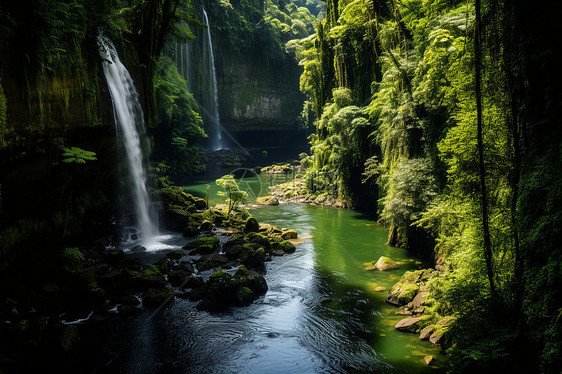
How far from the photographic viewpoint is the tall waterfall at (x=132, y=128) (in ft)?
39.1

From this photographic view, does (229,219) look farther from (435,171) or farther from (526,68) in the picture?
(526,68)

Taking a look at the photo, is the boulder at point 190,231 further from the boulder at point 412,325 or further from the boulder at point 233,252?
the boulder at point 412,325

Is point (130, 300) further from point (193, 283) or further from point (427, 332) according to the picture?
point (427, 332)

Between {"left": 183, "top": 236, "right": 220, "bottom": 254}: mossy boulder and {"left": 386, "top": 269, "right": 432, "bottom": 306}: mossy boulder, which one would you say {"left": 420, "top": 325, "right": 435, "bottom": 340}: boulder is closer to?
{"left": 386, "top": 269, "right": 432, "bottom": 306}: mossy boulder

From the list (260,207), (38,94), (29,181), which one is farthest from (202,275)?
(260,207)

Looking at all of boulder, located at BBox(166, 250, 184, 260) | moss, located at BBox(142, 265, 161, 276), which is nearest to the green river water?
moss, located at BBox(142, 265, 161, 276)

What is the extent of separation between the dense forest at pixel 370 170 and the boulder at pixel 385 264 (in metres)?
1.37

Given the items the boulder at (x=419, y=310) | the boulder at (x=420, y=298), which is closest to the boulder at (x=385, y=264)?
the boulder at (x=420, y=298)

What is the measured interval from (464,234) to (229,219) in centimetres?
1323

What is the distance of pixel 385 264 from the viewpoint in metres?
11.9

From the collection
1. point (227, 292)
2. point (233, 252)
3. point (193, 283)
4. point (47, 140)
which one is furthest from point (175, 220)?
point (47, 140)

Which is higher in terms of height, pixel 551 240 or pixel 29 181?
pixel 29 181

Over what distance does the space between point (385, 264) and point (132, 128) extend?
1098 cm

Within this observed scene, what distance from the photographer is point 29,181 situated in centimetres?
816
